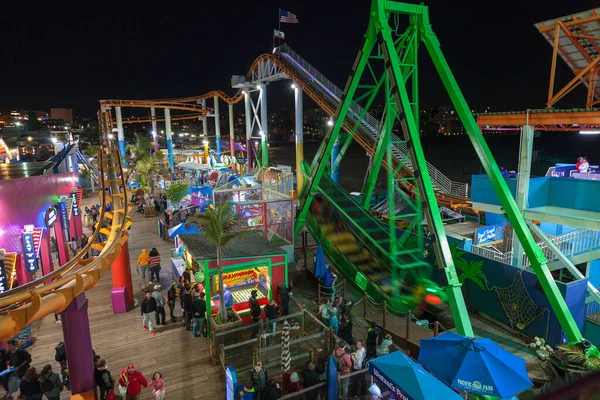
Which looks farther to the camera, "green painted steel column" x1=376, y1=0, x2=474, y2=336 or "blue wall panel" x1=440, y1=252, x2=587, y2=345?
"blue wall panel" x1=440, y1=252, x2=587, y2=345

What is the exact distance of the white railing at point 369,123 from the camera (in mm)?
22719

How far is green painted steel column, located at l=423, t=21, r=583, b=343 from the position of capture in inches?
416

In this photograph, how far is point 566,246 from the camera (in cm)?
1391

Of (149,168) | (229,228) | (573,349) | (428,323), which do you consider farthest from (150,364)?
(149,168)

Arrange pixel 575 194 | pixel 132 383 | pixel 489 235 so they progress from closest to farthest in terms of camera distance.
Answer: pixel 132 383 → pixel 575 194 → pixel 489 235

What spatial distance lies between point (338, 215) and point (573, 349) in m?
10.0

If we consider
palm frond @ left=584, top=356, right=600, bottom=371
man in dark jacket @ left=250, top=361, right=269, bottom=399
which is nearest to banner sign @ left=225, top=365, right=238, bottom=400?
man in dark jacket @ left=250, top=361, right=269, bottom=399

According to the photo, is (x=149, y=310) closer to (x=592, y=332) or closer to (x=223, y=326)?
(x=223, y=326)

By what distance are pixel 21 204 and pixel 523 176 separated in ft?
55.2

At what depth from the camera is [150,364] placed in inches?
400

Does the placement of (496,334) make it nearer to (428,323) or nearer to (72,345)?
(428,323)

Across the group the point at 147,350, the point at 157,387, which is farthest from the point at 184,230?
the point at 157,387

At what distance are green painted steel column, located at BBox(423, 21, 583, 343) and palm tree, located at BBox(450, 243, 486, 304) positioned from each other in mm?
2572

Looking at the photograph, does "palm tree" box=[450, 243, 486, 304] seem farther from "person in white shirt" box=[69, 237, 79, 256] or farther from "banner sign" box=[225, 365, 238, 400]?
"person in white shirt" box=[69, 237, 79, 256]
